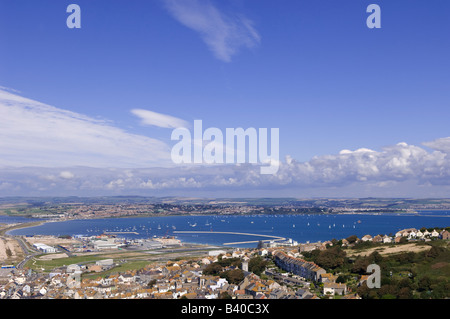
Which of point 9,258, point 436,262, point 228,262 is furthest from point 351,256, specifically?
point 9,258

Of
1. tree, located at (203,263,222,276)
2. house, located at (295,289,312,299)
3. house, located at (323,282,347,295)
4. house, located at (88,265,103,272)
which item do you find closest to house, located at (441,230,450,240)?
house, located at (323,282,347,295)

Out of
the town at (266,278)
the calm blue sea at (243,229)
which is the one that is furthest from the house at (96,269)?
the calm blue sea at (243,229)

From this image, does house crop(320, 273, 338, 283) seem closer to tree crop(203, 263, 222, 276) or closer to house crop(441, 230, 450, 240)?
tree crop(203, 263, 222, 276)

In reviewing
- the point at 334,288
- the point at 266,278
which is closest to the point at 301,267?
the point at 266,278

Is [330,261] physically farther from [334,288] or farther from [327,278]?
[334,288]

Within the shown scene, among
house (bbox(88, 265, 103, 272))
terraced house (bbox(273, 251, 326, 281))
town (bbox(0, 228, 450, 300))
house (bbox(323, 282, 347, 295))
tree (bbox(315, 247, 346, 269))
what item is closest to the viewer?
town (bbox(0, 228, 450, 300))

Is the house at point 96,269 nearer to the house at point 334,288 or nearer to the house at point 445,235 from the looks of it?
the house at point 334,288
